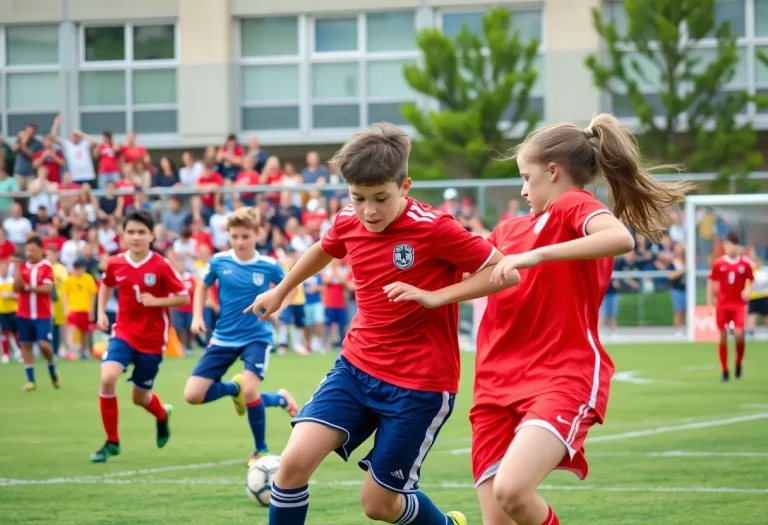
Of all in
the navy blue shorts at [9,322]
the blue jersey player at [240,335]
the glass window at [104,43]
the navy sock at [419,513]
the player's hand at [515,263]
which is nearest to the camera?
the player's hand at [515,263]

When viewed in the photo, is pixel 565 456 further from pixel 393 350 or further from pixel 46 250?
pixel 46 250

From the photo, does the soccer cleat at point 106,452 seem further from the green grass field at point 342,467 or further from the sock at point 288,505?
the sock at point 288,505

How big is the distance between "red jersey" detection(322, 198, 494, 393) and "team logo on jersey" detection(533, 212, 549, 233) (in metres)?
0.23

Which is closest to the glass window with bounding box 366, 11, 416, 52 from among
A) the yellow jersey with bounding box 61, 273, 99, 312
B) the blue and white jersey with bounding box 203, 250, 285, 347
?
the yellow jersey with bounding box 61, 273, 99, 312

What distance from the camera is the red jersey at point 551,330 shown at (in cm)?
476

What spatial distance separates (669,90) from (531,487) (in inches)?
938

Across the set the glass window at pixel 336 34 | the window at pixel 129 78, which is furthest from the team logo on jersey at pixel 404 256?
the window at pixel 129 78

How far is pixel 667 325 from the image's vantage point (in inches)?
894

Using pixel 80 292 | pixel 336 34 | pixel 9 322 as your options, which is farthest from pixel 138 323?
pixel 336 34

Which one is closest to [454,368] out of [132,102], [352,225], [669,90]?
[352,225]

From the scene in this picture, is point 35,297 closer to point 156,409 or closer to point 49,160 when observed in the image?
point 156,409

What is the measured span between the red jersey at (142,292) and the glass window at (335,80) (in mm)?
23160

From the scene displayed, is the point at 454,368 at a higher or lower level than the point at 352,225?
lower

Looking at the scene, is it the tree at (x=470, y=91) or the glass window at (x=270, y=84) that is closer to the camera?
the tree at (x=470, y=91)
